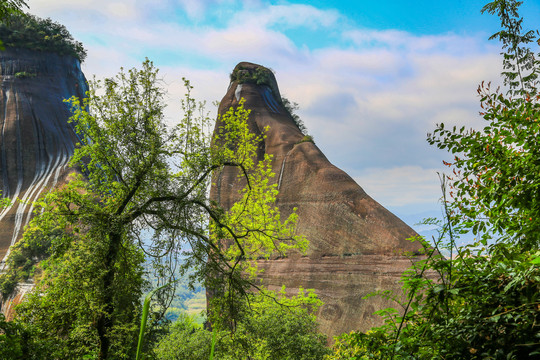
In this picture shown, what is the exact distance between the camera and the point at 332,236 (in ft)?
56.7

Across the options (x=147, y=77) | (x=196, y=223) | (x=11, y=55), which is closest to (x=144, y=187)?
(x=196, y=223)

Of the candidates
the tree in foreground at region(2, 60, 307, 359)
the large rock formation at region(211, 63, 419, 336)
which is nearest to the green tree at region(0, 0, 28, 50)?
the tree in foreground at region(2, 60, 307, 359)

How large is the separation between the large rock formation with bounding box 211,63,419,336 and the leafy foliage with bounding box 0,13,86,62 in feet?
68.0

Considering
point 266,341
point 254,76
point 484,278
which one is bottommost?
point 266,341

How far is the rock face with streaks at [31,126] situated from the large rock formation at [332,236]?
1355cm

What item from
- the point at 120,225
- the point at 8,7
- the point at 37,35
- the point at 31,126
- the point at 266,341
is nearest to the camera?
the point at 8,7

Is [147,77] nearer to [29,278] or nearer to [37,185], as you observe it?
[29,278]

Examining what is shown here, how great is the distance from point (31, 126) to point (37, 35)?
8085mm

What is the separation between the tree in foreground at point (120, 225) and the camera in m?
6.40

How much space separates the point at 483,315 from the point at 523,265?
18.6 inches

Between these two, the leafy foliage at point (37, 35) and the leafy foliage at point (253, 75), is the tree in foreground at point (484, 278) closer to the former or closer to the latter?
the leafy foliage at point (253, 75)

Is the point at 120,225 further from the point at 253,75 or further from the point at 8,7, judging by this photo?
the point at 253,75

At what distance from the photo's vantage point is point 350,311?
50.0ft

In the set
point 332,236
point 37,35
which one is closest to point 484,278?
point 332,236
